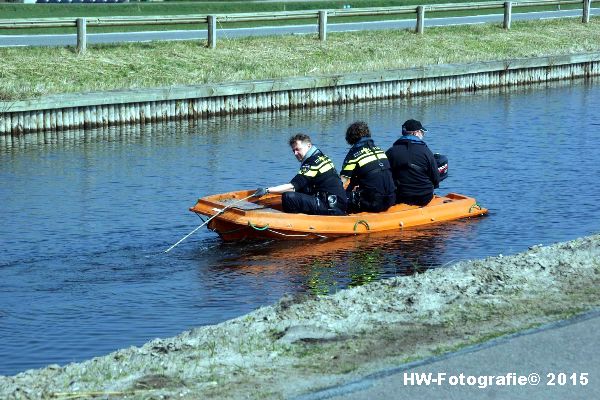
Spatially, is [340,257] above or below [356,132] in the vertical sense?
below

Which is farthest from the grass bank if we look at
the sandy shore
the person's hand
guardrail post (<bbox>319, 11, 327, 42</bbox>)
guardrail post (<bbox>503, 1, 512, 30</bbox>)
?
the sandy shore

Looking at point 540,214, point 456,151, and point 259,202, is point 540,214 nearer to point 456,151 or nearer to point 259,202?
point 259,202

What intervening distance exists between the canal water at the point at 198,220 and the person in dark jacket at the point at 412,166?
2.04 ft

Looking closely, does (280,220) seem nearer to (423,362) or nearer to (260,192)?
(260,192)

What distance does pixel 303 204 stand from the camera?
16203 millimetres

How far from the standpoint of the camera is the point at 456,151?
23672 millimetres

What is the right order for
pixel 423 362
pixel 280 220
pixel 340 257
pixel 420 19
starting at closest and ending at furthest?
1. pixel 423 362
2. pixel 340 257
3. pixel 280 220
4. pixel 420 19

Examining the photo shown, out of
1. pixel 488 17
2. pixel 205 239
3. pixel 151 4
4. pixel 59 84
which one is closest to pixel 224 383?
pixel 205 239

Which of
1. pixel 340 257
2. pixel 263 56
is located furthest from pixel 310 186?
pixel 263 56

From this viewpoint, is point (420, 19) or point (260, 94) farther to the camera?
point (420, 19)

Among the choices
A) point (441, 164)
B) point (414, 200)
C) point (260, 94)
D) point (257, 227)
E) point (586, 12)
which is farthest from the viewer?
point (586, 12)

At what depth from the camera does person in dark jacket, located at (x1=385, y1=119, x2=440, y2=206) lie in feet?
55.7

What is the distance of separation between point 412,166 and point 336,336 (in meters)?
7.51

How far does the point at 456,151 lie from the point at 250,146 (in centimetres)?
406
